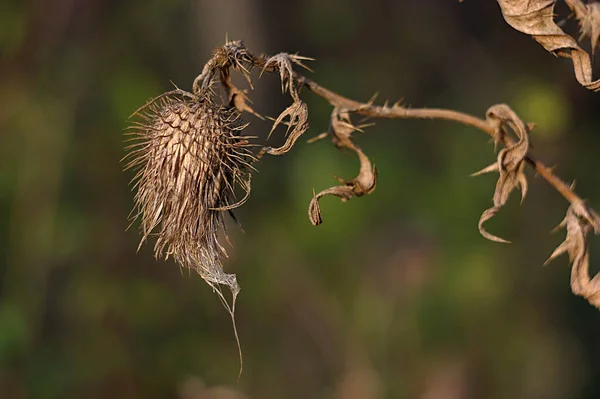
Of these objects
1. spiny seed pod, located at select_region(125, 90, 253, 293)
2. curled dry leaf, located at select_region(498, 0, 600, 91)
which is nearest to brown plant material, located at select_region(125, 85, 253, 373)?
spiny seed pod, located at select_region(125, 90, 253, 293)

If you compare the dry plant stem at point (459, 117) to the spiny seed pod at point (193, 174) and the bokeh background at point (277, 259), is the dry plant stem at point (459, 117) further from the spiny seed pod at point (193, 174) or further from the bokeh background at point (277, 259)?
the bokeh background at point (277, 259)

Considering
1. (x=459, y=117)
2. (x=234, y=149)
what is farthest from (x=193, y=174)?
(x=459, y=117)

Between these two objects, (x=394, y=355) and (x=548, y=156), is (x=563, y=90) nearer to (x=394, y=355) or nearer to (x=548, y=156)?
(x=548, y=156)

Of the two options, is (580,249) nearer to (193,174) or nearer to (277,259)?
(193,174)

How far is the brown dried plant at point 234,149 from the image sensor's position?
67.7 inches

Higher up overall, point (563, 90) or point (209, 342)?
point (563, 90)

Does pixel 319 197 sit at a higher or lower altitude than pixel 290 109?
lower

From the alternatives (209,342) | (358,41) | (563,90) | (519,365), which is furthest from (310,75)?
(519,365)

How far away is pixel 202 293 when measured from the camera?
4.11 metres

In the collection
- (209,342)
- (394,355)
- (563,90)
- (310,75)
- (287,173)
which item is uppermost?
(563,90)

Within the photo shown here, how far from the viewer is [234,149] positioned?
1.80 m

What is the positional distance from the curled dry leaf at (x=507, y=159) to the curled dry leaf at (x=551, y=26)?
0.50ft

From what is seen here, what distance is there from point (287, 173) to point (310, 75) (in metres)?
0.94

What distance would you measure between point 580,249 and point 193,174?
81cm
